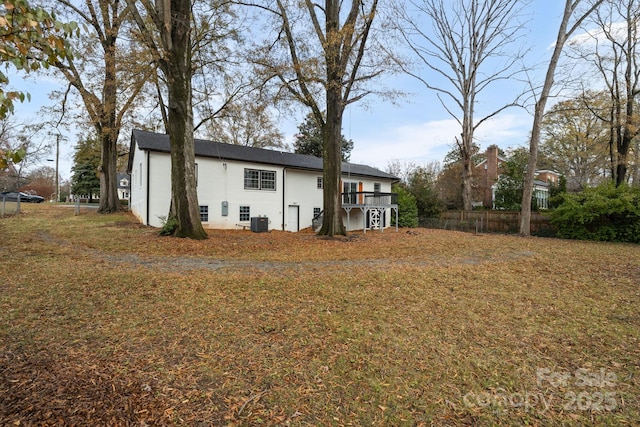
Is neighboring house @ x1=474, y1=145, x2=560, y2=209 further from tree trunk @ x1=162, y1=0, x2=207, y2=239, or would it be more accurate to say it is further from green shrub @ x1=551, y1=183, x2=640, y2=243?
tree trunk @ x1=162, y1=0, x2=207, y2=239

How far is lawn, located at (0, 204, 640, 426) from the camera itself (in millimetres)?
2521

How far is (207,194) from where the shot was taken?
16.6m

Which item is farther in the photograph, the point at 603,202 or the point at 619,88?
the point at 619,88

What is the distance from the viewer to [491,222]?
2011 cm

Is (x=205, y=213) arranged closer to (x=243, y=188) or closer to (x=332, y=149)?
(x=243, y=188)

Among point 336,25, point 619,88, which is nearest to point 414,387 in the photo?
point 336,25

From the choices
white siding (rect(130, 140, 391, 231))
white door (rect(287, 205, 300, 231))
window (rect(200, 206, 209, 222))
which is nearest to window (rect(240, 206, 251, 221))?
white siding (rect(130, 140, 391, 231))

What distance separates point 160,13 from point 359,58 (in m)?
7.23

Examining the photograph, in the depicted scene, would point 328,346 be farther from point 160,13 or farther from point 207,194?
point 207,194

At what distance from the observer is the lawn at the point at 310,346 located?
252 cm

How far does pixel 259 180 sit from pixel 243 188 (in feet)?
3.84

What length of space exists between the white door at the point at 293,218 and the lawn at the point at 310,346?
1296 cm

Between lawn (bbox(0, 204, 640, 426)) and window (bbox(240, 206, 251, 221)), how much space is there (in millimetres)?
11021

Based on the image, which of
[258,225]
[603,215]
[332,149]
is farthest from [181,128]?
[603,215]
